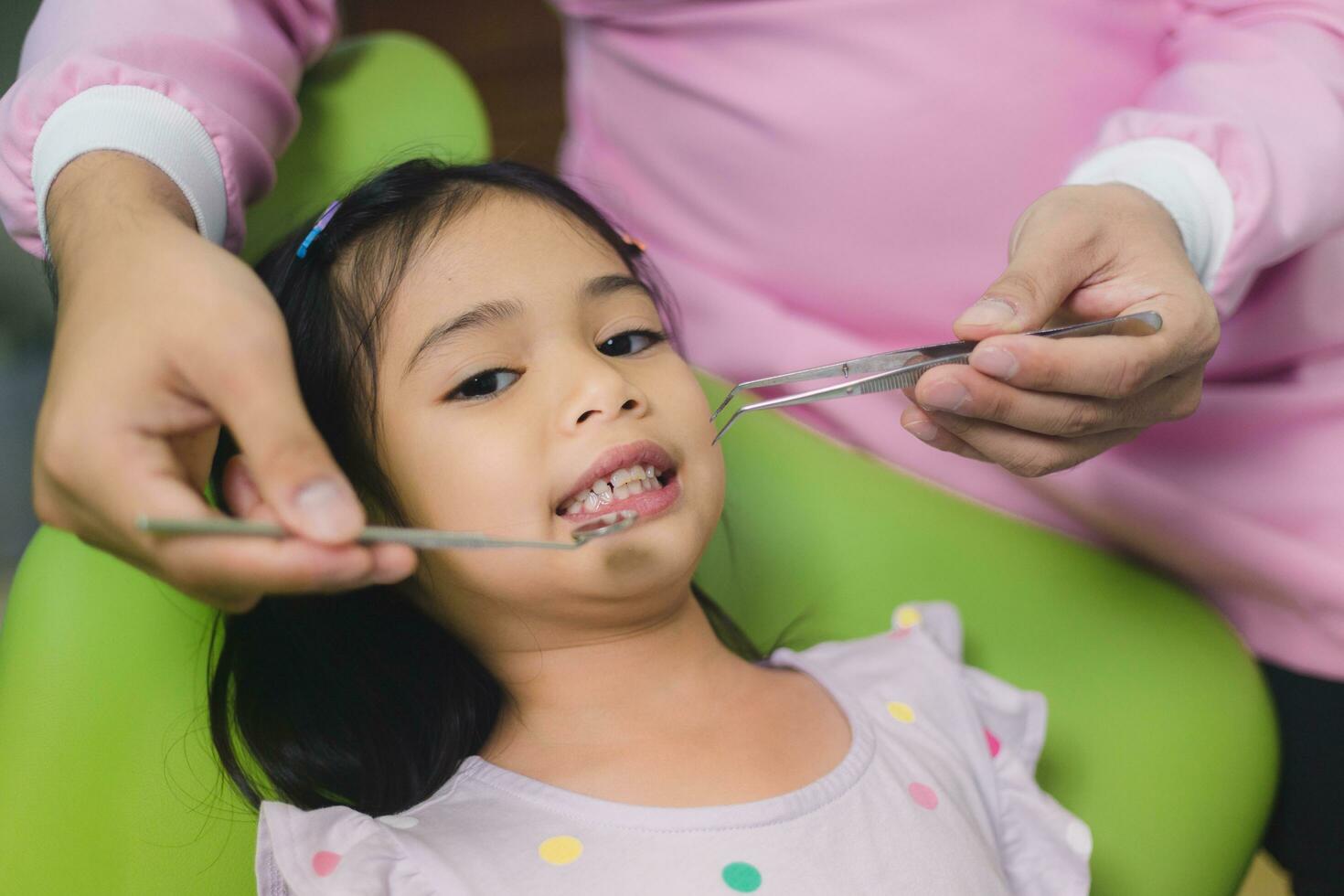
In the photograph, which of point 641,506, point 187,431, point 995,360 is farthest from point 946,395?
point 187,431


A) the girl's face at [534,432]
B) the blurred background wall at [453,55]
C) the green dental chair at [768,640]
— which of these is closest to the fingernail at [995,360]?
the girl's face at [534,432]

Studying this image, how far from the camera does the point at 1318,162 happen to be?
930 mm

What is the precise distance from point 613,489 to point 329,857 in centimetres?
29

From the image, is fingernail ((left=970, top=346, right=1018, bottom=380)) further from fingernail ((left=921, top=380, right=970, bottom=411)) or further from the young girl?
the young girl

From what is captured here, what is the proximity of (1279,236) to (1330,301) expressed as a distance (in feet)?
0.33

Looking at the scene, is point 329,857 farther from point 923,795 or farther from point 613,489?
point 923,795

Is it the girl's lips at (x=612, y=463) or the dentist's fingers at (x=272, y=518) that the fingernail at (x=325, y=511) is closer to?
the dentist's fingers at (x=272, y=518)

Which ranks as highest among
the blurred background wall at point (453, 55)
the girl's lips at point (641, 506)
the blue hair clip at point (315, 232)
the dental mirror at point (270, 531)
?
the dental mirror at point (270, 531)

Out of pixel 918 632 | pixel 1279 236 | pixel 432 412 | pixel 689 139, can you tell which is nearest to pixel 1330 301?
pixel 1279 236

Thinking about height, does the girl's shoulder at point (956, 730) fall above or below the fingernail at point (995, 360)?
below

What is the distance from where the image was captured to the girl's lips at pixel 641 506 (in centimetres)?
76

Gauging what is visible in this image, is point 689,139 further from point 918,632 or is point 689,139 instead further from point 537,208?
point 918,632

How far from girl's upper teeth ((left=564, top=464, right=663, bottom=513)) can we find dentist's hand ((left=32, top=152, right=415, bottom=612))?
24cm

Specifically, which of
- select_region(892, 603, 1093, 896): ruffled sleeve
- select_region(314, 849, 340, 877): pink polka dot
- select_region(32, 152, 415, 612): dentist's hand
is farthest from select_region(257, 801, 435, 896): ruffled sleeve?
select_region(892, 603, 1093, 896): ruffled sleeve
